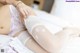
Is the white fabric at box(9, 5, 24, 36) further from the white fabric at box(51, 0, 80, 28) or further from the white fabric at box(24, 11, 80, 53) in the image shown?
the white fabric at box(51, 0, 80, 28)

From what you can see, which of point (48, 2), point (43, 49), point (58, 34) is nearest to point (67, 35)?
point (58, 34)

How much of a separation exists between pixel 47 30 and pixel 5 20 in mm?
333

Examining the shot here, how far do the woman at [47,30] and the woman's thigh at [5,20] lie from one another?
81 mm

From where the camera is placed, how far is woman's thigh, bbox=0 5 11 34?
1192 millimetres

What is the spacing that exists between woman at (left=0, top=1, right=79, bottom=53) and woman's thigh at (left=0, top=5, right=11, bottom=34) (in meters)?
0.08

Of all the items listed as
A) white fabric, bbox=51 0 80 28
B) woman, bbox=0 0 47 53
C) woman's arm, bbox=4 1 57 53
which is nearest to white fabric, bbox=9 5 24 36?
woman, bbox=0 0 47 53

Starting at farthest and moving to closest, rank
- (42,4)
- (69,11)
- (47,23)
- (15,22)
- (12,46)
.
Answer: (42,4)
(69,11)
(15,22)
(47,23)
(12,46)

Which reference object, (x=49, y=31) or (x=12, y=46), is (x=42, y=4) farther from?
(x=12, y=46)

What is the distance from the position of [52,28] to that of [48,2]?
628mm

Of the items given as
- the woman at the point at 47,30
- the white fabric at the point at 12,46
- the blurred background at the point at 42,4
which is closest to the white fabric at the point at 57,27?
the woman at the point at 47,30

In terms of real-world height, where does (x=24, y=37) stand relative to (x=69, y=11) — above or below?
below

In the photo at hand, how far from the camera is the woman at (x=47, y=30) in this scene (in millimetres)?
1017

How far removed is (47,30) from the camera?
107 cm

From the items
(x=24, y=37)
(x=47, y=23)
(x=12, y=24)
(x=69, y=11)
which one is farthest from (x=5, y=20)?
(x=69, y=11)
